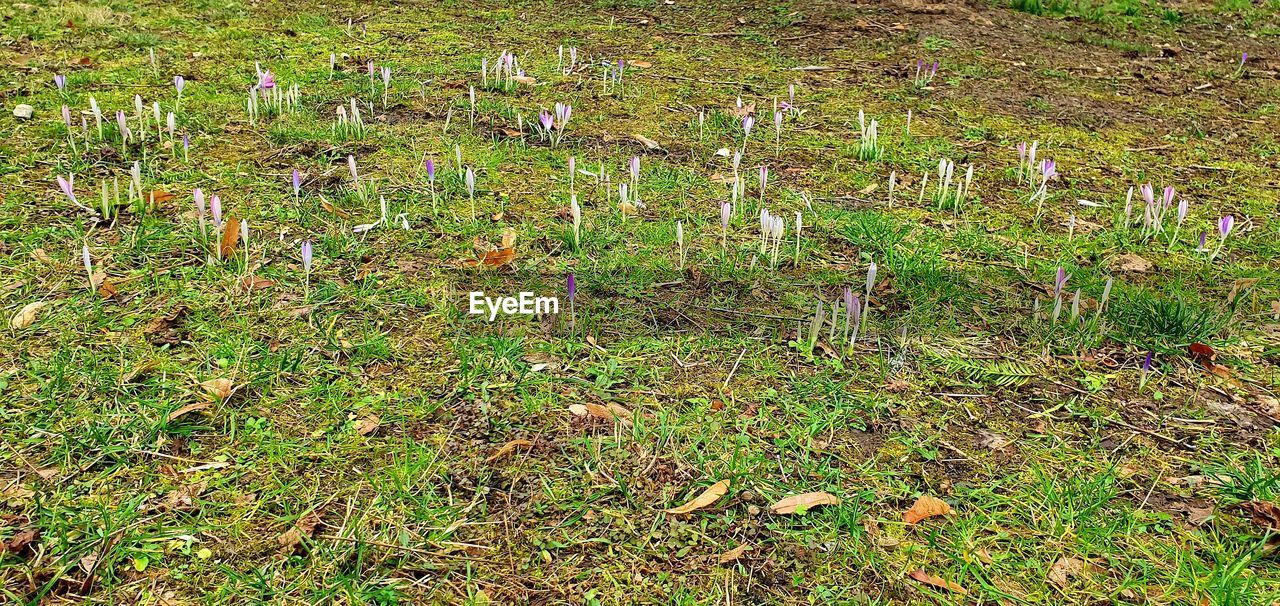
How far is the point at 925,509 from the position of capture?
218cm

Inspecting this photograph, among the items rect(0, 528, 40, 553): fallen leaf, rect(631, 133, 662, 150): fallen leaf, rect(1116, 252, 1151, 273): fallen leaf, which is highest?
rect(631, 133, 662, 150): fallen leaf

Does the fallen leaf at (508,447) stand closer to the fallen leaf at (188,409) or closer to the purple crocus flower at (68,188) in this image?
the fallen leaf at (188,409)

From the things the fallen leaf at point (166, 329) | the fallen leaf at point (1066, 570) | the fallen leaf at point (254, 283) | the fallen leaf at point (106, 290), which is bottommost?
the fallen leaf at point (1066, 570)

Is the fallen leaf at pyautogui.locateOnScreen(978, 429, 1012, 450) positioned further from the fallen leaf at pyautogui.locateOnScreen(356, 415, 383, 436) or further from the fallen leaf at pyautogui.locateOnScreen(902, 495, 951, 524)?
the fallen leaf at pyautogui.locateOnScreen(356, 415, 383, 436)

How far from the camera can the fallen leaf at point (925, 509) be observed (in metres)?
2.16

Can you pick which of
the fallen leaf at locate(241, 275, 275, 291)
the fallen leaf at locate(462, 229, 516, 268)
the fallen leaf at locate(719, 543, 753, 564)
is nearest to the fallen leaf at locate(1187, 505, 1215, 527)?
the fallen leaf at locate(719, 543, 753, 564)

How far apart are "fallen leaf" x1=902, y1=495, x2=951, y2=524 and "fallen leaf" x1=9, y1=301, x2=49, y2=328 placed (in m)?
2.55

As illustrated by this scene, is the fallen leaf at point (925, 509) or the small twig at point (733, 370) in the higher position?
the small twig at point (733, 370)

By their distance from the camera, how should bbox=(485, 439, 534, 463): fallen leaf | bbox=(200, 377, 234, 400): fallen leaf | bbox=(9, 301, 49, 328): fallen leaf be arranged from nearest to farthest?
bbox=(485, 439, 534, 463): fallen leaf, bbox=(200, 377, 234, 400): fallen leaf, bbox=(9, 301, 49, 328): fallen leaf

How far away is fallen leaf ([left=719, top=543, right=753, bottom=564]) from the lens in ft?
6.74

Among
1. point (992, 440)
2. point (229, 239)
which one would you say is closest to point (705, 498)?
point (992, 440)

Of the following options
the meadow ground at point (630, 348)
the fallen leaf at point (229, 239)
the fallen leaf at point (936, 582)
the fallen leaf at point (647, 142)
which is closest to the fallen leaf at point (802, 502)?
the meadow ground at point (630, 348)

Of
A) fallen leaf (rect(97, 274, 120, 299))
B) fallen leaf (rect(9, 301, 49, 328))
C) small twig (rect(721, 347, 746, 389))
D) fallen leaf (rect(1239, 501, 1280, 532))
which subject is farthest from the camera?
fallen leaf (rect(97, 274, 120, 299))

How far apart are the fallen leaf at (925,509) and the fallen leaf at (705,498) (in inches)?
17.0
